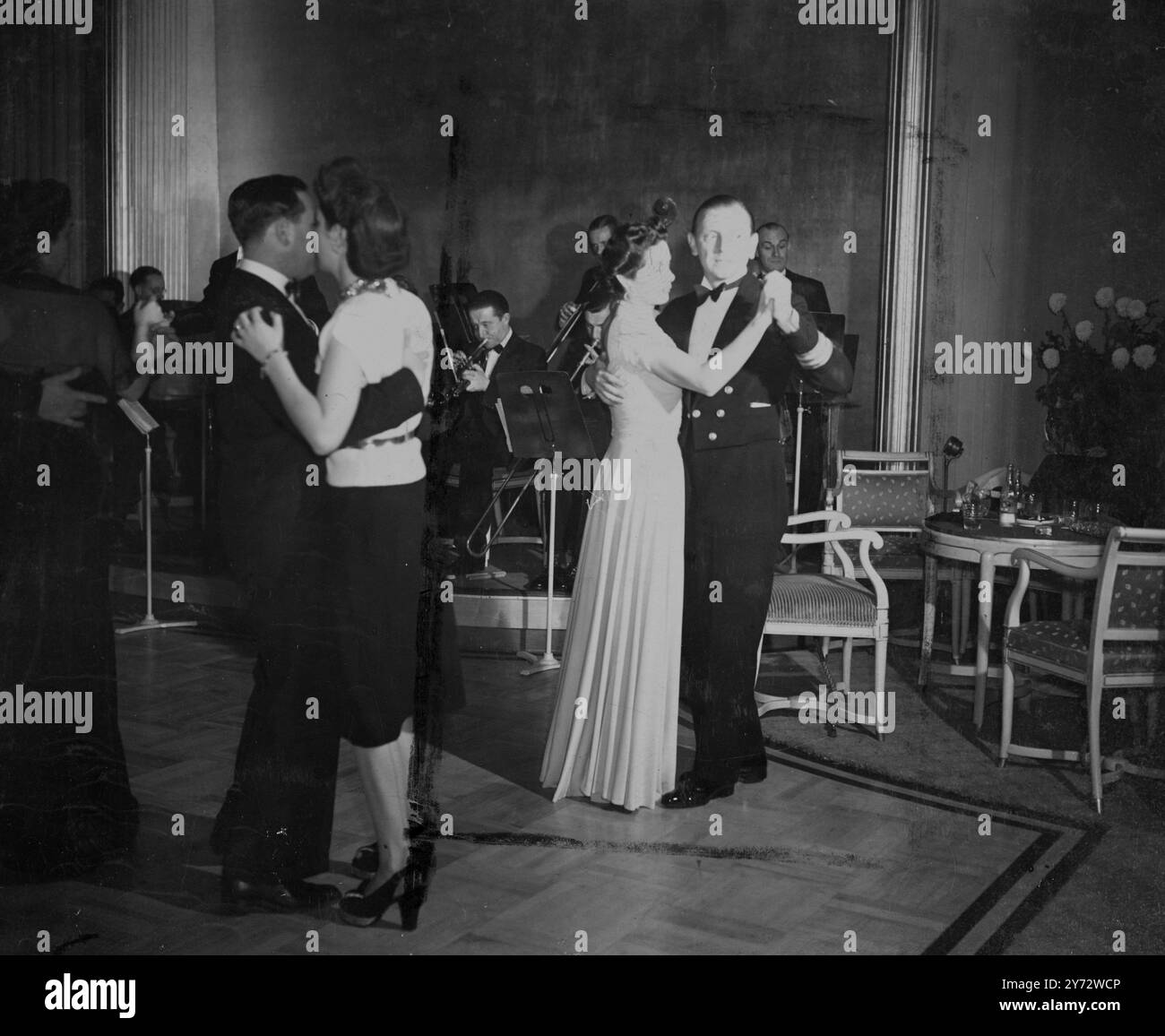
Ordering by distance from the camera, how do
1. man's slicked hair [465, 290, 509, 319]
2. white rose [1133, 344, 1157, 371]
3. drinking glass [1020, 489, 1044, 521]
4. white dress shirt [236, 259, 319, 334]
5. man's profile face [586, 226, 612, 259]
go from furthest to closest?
drinking glass [1020, 489, 1044, 521] < white rose [1133, 344, 1157, 371] < man's profile face [586, 226, 612, 259] < man's slicked hair [465, 290, 509, 319] < white dress shirt [236, 259, 319, 334]

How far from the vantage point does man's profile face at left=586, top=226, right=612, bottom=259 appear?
378 centimetres

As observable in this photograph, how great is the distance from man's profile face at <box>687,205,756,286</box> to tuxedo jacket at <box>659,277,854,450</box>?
0.11m

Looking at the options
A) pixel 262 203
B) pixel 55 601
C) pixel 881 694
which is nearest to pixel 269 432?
pixel 262 203

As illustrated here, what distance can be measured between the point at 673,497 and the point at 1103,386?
239 cm

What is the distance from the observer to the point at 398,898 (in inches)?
128

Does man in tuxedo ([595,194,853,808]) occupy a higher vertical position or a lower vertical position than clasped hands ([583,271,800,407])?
lower

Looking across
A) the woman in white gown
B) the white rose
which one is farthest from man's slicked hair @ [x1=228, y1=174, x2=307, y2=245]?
the white rose

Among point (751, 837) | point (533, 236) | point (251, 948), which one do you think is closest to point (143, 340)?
point (533, 236)

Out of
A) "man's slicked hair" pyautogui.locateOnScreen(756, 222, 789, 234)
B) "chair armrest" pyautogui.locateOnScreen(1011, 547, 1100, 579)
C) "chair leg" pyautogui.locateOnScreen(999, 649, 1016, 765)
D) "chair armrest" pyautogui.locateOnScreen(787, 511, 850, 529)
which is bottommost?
"chair leg" pyautogui.locateOnScreen(999, 649, 1016, 765)

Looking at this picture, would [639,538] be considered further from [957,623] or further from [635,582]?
[957,623]

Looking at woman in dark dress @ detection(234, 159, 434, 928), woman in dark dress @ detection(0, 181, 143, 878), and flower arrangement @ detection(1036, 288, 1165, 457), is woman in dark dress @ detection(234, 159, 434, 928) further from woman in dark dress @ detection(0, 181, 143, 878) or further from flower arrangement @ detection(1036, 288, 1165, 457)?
Answer: flower arrangement @ detection(1036, 288, 1165, 457)

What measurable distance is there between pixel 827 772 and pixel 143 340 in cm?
271

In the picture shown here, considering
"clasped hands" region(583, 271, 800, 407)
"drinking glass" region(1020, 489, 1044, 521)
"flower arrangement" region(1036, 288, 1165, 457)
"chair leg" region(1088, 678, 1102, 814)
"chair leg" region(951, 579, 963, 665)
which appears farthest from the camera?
"chair leg" region(951, 579, 963, 665)
